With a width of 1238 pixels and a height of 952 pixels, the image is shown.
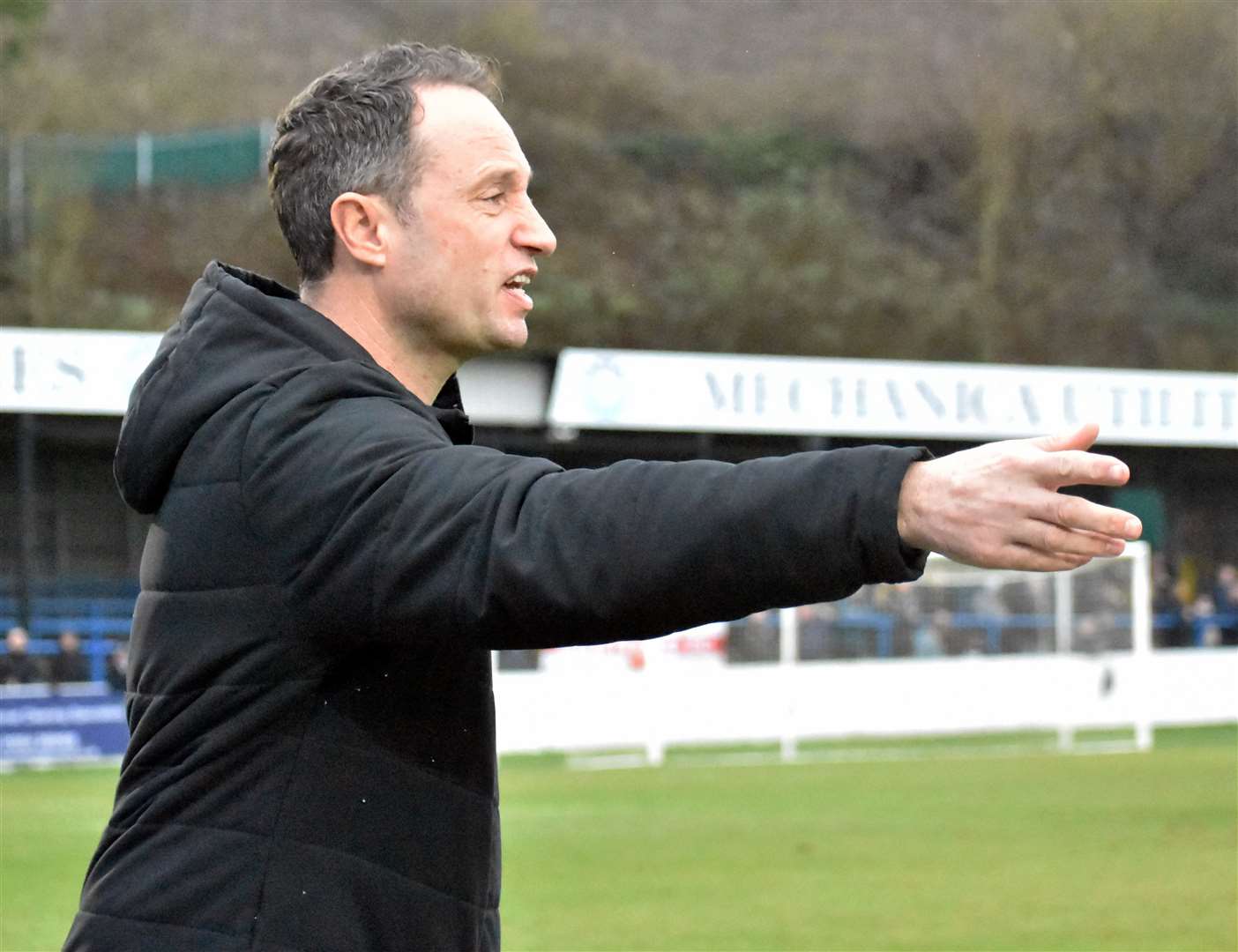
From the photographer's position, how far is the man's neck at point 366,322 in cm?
217

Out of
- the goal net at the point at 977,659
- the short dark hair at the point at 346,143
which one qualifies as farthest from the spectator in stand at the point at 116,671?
the short dark hair at the point at 346,143

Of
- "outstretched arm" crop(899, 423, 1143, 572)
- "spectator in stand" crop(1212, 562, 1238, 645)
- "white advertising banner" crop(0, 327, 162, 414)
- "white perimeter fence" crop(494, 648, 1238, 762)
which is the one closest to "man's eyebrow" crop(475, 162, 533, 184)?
"outstretched arm" crop(899, 423, 1143, 572)

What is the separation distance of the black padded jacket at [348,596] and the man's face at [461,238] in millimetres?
134

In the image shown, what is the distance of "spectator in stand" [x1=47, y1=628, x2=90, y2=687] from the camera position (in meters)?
20.0

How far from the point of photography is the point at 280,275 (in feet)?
116

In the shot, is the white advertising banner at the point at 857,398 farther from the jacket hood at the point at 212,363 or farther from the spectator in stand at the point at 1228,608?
the jacket hood at the point at 212,363

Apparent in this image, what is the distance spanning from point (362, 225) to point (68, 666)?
743 inches

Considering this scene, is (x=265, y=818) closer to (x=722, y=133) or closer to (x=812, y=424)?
(x=812, y=424)

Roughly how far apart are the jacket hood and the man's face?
0.46ft

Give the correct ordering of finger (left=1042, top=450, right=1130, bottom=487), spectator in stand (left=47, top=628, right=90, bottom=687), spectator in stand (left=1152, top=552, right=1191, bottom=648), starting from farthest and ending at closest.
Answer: spectator in stand (left=1152, top=552, right=1191, bottom=648), spectator in stand (left=47, top=628, right=90, bottom=687), finger (left=1042, top=450, right=1130, bottom=487)

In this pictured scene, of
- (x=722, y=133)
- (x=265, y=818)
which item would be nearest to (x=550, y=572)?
(x=265, y=818)

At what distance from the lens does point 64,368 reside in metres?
24.0

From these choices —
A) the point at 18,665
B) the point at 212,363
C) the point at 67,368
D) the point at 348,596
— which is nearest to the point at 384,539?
the point at 348,596

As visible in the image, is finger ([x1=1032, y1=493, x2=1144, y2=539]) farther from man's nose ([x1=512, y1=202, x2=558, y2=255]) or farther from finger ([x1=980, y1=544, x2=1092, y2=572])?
man's nose ([x1=512, y1=202, x2=558, y2=255])
